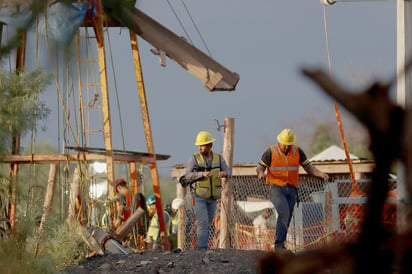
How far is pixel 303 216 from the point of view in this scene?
647 inches

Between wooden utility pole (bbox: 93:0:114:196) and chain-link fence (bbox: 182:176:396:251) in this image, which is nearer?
chain-link fence (bbox: 182:176:396:251)

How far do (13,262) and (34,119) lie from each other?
5.01 meters

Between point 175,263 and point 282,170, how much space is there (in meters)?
2.27

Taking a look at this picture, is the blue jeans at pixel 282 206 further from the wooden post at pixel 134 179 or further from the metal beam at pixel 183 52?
the wooden post at pixel 134 179

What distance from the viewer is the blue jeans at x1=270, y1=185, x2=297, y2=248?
12.8m

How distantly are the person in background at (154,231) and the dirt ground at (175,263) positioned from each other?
17.4 feet

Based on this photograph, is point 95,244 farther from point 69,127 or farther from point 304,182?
point 304,182

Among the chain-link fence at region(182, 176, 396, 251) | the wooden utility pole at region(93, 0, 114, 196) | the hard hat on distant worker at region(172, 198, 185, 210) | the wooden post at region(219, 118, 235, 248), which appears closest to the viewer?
the chain-link fence at region(182, 176, 396, 251)

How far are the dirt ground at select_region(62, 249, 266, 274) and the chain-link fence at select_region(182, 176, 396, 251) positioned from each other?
36.9 inches

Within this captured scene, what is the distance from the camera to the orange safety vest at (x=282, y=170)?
42.4ft

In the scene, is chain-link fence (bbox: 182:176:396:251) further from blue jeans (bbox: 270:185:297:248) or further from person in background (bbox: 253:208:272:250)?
blue jeans (bbox: 270:185:297:248)

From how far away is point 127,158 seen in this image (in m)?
18.0

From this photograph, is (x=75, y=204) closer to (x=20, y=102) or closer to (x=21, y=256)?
(x=20, y=102)

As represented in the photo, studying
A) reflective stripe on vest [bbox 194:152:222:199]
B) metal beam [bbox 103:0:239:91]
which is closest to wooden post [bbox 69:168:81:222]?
reflective stripe on vest [bbox 194:152:222:199]
